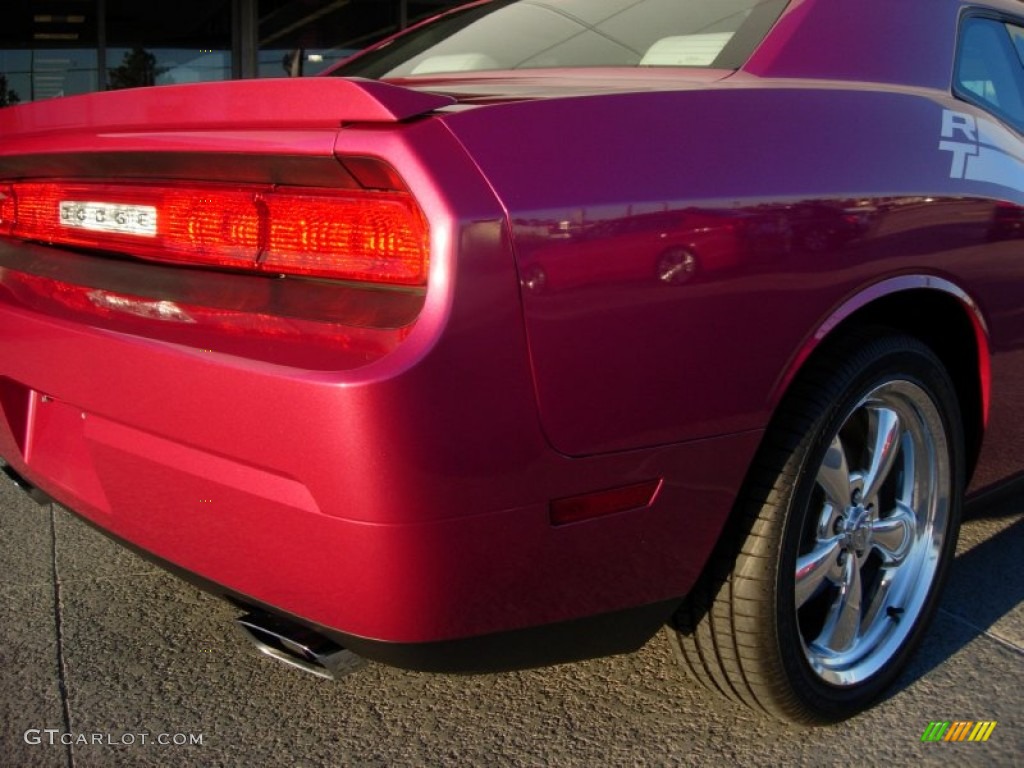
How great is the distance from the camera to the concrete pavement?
2.18m

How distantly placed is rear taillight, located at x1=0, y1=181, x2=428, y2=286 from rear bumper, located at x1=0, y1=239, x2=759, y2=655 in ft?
0.52

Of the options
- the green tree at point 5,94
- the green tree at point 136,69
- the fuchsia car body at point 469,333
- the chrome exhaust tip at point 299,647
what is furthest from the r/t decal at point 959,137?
the green tree at point 5,94

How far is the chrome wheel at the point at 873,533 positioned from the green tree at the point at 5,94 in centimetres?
1065

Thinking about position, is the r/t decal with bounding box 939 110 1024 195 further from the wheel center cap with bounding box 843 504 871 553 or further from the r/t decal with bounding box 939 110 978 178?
the wheel center cap with bounding box 843 504 871 553

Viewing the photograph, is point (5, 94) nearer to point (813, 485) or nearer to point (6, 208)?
point (6, 208)

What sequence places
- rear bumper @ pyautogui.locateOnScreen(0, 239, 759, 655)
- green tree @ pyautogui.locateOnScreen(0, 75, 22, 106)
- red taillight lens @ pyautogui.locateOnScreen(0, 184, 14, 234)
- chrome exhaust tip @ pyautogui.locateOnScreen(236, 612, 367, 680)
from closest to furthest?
rear bumper @ pyautogui.locateOnScreen(0, 239, 759, 655)
chrome exhaust tip @ pyautogui.locateOnScreen(236, 612, 367, 680)
red taillight lens @ pyautogui.locateOnScreen(0, 184, 14, 234)
green tree @ pyautogui.locateOnScreen(0, 75, 22, 106)

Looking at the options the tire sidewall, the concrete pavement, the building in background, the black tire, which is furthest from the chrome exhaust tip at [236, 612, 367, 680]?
the building in background

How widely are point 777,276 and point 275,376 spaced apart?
2.77 feet

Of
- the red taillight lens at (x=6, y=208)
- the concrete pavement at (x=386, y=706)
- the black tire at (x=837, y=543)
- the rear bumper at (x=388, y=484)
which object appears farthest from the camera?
the red taillight lens at (x=6, y=208)

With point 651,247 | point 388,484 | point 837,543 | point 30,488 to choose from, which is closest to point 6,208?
point 30,488

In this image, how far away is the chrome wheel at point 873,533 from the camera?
2.25 meters

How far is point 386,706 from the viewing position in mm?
2340

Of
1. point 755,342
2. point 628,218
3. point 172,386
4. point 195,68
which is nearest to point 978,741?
point 755,342

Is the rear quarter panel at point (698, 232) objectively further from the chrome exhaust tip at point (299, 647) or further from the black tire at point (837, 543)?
the chrome exhaust tip at point (299, 647)
